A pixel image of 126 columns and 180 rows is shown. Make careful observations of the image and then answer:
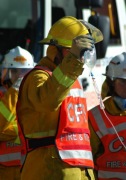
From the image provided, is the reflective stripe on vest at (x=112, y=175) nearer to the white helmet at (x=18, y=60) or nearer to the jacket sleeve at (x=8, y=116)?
the jacket sleeve at (x=8, y=116)

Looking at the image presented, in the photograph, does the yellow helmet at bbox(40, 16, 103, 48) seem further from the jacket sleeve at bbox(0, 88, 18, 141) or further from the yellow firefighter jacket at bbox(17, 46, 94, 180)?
the jacket sleeve at bbox(0, 88, 18, 141)

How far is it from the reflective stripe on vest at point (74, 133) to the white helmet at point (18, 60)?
90.2 inches

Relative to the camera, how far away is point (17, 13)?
26.4ft

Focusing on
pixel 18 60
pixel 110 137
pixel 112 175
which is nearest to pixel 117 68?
pixel 110 137

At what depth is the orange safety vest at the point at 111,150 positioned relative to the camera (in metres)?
5.02

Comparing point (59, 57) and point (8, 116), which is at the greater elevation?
point (59, 57)

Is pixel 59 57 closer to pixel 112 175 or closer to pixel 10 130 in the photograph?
pixel 112 175

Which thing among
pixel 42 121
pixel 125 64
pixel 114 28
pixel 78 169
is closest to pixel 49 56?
pixel 42 121

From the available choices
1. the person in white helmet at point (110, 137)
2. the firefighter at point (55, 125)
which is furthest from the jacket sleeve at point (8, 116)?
the firefighter at point (55, 125)

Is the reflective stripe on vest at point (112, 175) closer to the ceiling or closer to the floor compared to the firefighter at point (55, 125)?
closer to the floor

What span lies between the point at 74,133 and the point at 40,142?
218 millimetres

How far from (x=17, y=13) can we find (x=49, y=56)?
3615mm

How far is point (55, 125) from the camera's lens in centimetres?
428

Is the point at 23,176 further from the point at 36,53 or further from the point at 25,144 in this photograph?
the point at 36,53
